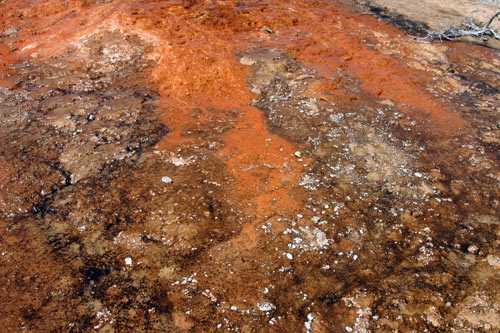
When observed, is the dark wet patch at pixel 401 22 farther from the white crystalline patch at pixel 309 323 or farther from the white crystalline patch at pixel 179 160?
the white crystalline patch at pixel 309 323

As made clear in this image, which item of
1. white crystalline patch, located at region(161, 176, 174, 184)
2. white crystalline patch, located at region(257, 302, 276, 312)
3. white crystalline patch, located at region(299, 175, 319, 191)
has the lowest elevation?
white crystalline patch, located at region(257, 302, 276, 312)

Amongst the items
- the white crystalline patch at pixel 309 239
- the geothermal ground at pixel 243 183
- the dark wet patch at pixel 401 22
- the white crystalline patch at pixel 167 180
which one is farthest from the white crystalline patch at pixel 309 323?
the dark wet patch at pixel 401 22

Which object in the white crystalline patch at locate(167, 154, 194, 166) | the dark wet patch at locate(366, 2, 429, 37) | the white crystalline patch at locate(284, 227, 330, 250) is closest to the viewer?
the white crystalline patch at locate(284, 227, 330, 250)

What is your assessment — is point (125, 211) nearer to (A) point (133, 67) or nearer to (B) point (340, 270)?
(B) point (340, 270)

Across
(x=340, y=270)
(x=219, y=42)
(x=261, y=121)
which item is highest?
(x=219, y=42)

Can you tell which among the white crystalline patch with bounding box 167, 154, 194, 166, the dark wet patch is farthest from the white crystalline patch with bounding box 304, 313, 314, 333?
the dark wet patch

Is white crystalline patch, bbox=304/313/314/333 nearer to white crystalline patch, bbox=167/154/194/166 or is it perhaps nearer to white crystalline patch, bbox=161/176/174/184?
white crystalline patch, bbox=161/176/174/184

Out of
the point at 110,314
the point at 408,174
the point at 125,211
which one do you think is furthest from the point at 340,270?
the point at 125,211

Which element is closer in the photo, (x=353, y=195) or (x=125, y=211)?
(x=125, y=211)
